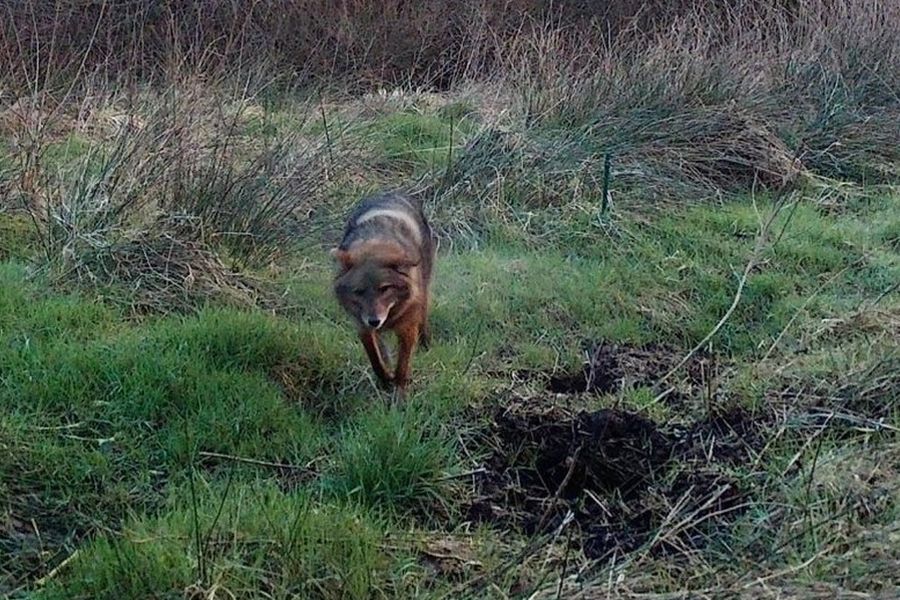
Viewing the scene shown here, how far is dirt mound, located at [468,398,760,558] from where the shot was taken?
399 cm

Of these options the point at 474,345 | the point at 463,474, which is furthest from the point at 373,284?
the point at 463,474

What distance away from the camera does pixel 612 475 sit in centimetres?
448

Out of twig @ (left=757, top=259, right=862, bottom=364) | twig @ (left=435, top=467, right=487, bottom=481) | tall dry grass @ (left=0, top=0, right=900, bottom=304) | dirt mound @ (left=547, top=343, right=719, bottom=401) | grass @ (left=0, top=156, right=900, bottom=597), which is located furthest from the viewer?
tall dry grass @ (left=0, top=0, right=900, bottom=304)

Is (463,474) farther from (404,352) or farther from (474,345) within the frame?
(474,345)

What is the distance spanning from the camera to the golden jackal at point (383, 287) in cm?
497

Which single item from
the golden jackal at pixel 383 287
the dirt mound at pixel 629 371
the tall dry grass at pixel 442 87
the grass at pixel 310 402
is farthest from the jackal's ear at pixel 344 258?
the tall dry grass at pixel 442 87

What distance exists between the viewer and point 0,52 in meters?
8.84

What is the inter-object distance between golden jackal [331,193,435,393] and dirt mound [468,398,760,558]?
2.13ft

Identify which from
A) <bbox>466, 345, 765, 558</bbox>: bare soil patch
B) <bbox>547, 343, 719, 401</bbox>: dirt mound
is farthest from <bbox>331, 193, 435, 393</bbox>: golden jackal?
<bbox>547, 343, 719, 401</bbox>: dirt mound

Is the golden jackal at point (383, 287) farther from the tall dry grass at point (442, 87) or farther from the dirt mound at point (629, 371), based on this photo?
the tall dry grass at point (442, 87)

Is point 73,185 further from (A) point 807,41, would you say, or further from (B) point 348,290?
(A) point 807,41

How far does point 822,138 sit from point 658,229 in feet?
9.64

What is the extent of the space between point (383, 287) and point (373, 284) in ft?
0.16

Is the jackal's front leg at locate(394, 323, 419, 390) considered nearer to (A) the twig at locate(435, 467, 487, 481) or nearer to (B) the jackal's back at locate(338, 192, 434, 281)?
(B) the jackal's back at locate(338, 192, 434, 281)
